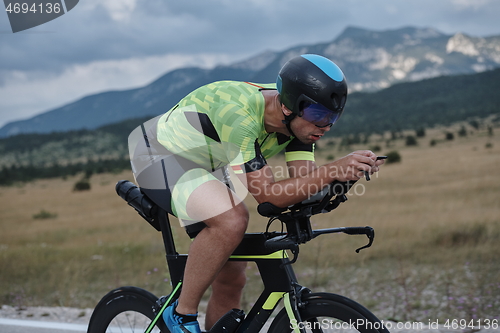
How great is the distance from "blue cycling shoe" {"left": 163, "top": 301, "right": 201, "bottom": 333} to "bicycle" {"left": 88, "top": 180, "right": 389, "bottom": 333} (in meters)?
0.09

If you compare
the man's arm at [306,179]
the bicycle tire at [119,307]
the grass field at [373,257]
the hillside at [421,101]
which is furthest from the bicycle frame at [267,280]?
the hillside at [421,101]

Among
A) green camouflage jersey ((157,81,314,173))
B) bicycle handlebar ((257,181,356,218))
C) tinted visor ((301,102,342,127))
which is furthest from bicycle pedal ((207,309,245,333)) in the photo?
tinted visor ((301,102,342,127))

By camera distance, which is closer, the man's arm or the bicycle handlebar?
the man's arm

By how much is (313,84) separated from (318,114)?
0.51 feet

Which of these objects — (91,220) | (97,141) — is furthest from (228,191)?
(97,141)

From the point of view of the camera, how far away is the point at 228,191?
2.47 meters

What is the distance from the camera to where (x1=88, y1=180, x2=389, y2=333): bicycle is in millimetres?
2205

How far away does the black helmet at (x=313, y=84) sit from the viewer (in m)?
2.29

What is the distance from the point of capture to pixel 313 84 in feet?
7.52

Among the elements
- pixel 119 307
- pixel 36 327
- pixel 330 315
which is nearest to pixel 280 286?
pixel 330 315

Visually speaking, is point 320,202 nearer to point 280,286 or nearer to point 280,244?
point 280,244

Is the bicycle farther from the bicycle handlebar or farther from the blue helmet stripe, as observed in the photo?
the blue helmet stripe

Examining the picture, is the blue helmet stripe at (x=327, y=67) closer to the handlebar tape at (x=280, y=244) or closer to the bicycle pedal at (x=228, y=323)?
the handlebar tape at (x=280, y=244)

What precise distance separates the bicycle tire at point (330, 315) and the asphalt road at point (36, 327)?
231 centimetres
